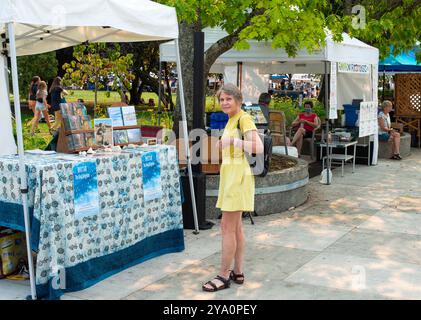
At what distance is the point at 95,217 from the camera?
538 cm

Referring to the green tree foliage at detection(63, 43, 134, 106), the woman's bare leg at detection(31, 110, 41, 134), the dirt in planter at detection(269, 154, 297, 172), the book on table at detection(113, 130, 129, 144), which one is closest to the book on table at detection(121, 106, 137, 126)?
the book on table at detection(113, 130, 129, 144)

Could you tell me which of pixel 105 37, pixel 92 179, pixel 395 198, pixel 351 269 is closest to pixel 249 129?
pixel 92 179

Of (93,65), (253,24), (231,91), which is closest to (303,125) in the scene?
(253,24)

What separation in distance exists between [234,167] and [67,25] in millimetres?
1923

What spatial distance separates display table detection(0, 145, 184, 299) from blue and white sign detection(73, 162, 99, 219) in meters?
0.05

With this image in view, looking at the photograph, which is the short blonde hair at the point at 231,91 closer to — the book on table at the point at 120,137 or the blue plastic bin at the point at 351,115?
the book on table at the point at 120,137

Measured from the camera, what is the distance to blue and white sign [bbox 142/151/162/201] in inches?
237

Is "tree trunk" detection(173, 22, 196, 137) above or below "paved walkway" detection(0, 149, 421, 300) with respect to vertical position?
above

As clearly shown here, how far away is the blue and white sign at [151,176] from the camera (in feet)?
19.7

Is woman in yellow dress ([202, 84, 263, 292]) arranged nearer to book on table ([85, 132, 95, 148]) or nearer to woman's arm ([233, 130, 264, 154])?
woman's arm ([233, 130, 264, 154])

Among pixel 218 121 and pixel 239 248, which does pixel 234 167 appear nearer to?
pixel 239 248

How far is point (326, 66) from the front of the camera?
10.1 m

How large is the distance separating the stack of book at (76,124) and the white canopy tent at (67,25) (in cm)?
82

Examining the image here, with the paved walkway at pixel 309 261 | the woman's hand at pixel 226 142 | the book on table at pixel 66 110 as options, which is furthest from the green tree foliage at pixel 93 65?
the woman's hand at pixel 226 142
